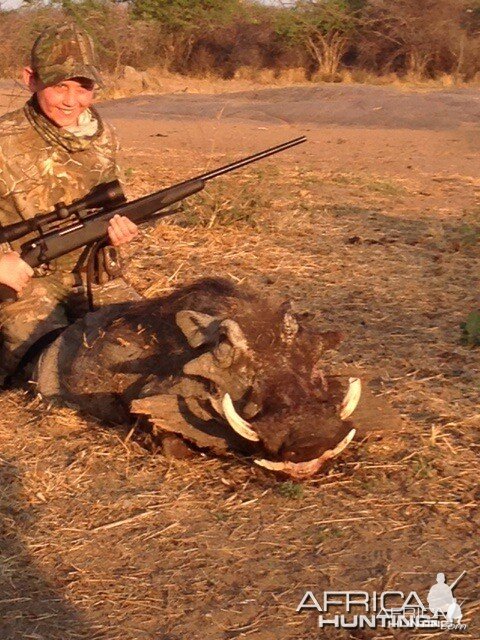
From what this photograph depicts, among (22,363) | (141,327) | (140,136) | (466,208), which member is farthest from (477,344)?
(140,136)

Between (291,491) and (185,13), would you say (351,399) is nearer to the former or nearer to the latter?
(291,491)

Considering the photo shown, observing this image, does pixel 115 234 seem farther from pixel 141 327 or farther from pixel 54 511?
pixel 54 511

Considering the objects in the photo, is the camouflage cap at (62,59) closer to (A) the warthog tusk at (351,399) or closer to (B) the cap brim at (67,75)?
(B) the cap brim at (67,75)

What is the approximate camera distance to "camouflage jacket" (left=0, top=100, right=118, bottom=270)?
204 inches

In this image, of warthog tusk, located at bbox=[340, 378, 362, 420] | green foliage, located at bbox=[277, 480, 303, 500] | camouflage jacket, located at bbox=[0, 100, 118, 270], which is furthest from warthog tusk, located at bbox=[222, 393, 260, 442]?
camouflage jacket, located at bbox=[0, 100, 118, 270]

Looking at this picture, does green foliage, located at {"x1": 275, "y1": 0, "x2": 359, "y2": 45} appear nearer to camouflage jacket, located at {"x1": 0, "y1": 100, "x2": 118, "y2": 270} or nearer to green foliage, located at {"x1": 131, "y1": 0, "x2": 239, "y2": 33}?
green foliage, located at {"x1": 131, "y1": 0, "x2": 239, "y2": 33}

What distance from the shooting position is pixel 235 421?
12.5 feet

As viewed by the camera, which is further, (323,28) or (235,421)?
(323,28)

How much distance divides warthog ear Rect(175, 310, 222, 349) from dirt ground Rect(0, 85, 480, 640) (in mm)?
464

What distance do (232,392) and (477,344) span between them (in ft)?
6.07

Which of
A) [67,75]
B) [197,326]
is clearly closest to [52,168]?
[67,75]

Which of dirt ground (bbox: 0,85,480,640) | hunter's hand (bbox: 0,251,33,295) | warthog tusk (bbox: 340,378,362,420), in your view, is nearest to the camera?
dirt ground (bbox: 0,85,480,640)

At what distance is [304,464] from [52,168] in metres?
2.19

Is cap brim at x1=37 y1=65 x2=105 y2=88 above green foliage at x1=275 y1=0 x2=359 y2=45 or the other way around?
above
